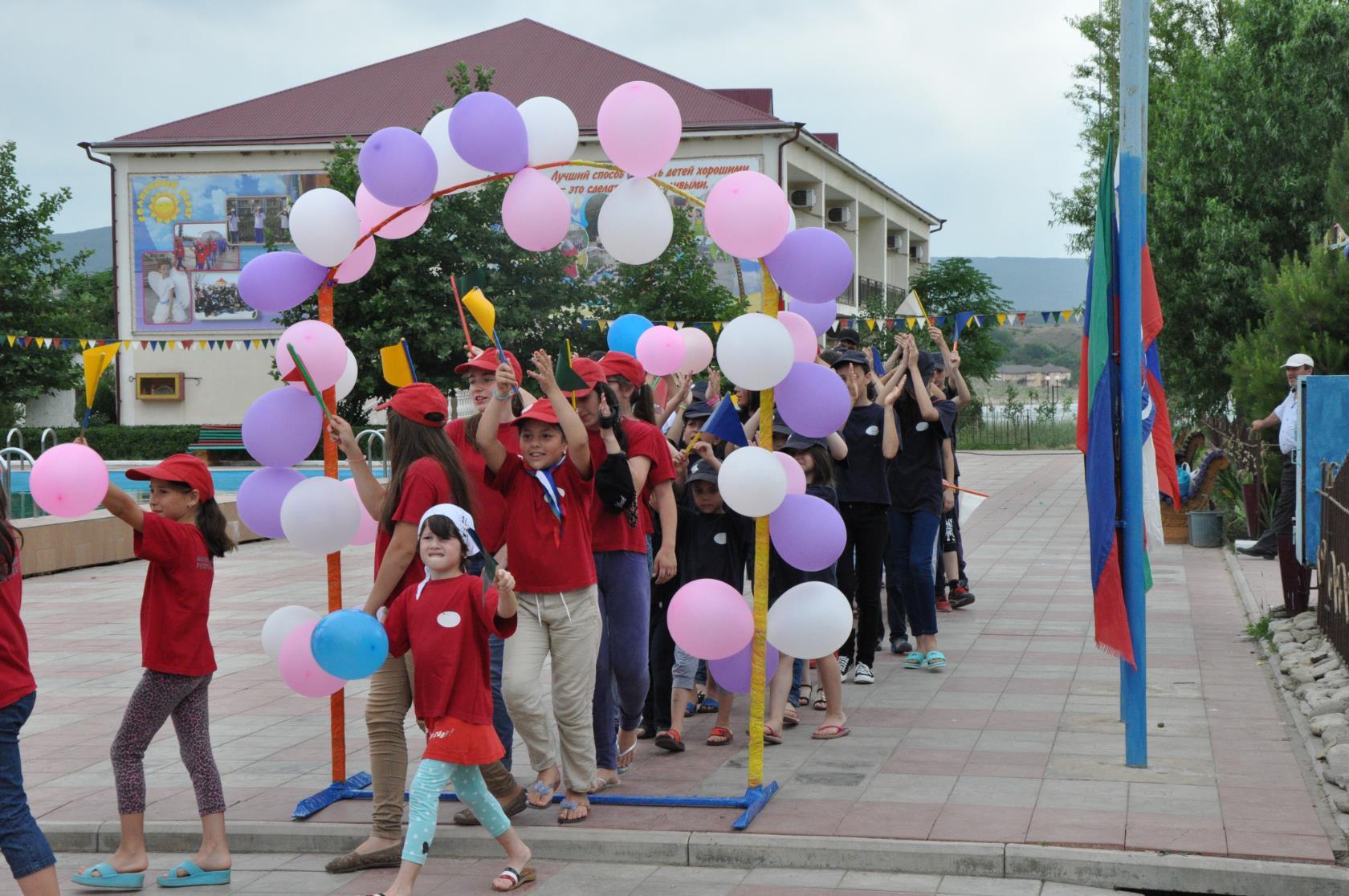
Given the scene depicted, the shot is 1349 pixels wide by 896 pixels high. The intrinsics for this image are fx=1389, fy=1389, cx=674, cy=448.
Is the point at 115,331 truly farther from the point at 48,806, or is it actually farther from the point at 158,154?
the point at 48,806

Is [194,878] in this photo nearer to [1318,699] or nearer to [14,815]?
[14,815]

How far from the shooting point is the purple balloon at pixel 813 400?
5.77 metres

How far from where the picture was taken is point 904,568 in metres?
8.84

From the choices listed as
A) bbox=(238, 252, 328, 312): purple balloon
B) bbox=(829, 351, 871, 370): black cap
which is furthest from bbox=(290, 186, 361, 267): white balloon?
bbox=(829, 351, 871, 370): black cap

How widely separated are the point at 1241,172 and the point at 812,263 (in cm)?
1622

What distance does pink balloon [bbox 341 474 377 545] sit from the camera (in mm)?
5922

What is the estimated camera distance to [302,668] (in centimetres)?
567

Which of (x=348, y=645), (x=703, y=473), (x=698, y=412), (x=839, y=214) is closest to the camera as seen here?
(x=348, y=645)

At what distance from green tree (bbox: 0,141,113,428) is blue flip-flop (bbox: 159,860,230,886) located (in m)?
33.0

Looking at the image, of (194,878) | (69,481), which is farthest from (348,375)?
(194,878)

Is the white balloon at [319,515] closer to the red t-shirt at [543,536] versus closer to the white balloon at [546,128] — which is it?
the red t-shirt at [543,536]

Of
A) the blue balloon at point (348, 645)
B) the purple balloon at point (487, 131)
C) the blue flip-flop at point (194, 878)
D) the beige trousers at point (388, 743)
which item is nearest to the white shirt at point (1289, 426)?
the purple balloon at point (487, 131)

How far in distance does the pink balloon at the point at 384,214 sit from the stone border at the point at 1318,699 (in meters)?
4.50

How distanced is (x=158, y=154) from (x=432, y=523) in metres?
40.5
